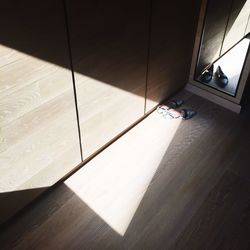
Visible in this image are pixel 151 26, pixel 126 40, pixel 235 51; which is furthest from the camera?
pixel 235 51

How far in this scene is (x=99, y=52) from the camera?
1.77 m

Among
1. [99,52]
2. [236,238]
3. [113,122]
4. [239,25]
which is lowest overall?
[236,238]

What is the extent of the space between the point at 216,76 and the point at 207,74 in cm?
8

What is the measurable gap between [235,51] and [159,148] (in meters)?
1.29

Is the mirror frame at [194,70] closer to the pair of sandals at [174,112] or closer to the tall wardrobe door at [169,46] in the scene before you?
the tall wardrobe door at [169,46]

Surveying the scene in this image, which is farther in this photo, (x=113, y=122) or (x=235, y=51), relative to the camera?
(x=235, y=51)

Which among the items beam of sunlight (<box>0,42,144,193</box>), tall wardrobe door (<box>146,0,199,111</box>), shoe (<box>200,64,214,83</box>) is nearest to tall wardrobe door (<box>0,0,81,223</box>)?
beam of sunlight (<box>0,42,144,193</box>)

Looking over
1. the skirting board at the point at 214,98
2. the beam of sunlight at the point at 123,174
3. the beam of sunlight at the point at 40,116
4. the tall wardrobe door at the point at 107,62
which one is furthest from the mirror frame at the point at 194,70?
the beam of sunlight at the point at 40,116

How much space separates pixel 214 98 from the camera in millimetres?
2777

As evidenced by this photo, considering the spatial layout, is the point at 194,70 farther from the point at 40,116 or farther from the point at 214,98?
the point at 40,116

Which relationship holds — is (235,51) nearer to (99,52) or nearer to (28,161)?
(99,52)

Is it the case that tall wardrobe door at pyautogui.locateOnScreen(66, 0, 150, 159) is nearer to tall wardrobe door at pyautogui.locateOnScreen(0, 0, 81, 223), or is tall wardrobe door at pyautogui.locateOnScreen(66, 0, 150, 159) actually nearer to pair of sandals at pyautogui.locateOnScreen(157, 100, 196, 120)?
tall wardrobe door at pyautogui.locateOnScreen(0, 0, 81, 223)

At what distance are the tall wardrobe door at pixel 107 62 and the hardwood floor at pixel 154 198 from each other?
23 centimetres

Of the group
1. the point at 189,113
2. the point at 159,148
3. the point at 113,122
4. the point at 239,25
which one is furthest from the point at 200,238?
the point at 239,25
